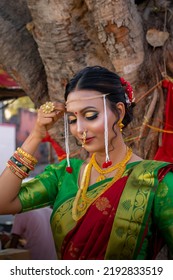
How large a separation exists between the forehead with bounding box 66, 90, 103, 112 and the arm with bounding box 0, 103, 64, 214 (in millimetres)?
110

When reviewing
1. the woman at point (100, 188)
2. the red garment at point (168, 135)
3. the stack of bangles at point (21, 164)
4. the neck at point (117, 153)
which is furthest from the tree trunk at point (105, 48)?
the stack of bangles at point (21, 164)

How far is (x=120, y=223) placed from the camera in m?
2.07

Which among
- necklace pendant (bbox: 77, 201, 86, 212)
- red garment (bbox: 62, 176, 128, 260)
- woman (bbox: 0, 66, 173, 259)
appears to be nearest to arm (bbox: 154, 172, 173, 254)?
woman (bbox: 0, 66, 173, 259)

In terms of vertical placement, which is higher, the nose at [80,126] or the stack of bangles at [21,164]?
the nose at [80,126]

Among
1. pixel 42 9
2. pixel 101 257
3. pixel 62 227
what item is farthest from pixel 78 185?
pixel 42 9

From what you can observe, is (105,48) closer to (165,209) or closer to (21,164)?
(21,164)

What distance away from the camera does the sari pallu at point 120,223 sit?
207 cm

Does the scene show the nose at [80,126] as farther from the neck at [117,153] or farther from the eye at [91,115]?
the neck at [117,153]

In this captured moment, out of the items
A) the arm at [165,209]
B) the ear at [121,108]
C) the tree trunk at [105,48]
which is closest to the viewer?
the arm at [165,209]

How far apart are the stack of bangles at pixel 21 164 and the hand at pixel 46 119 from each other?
11cm

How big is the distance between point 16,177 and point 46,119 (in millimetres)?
273

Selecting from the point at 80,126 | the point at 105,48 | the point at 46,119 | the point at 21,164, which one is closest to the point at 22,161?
the point at 21,164

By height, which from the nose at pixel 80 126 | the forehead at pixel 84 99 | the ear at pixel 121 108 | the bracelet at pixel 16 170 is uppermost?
the forehead at pixel 84 99

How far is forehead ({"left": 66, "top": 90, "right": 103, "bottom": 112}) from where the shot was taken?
2.12m
